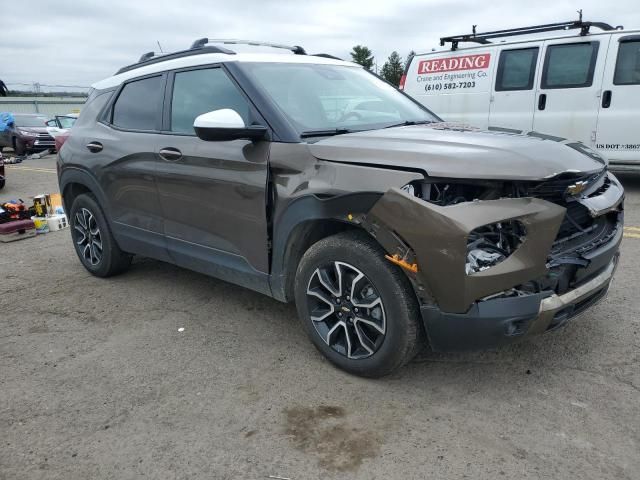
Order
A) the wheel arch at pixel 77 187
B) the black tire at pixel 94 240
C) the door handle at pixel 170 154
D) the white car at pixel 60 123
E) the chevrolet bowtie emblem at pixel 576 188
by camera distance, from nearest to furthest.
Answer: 1. the chevrolet bowtie emblem at pixel 576 188
2. the door handle at pixel 170 154
3. the wheel arch at pixel 77 187
4. the black tire at pixel 94 240
5. the white car at pixel 60 123

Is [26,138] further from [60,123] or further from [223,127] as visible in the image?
[223,127]

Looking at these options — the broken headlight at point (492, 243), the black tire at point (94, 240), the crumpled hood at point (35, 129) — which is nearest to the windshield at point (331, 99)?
the broken headlight at point (492, 243)

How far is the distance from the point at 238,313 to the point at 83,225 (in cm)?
195

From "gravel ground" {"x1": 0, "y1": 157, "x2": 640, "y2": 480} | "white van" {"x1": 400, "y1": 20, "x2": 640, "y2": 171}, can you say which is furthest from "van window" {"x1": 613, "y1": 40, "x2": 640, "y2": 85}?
"gravel ground" {"x1": 0, "y1": 157, "x2": 640, "y2": 480}

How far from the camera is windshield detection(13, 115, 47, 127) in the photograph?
65.3 ft

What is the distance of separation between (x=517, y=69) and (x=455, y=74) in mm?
1001

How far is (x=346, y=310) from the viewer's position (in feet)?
9.77

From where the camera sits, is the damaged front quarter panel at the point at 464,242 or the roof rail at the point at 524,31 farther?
the roof rail at the point at 524,31

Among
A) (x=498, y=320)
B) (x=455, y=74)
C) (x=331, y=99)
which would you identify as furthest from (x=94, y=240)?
(x=455, y=74)

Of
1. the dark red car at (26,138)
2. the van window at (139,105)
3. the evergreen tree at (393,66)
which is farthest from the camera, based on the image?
the evergreen tree at (393,66)

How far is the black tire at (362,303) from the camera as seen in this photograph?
8.91 feet

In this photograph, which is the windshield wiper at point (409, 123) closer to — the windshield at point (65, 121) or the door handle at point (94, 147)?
the door handle at point (94, 147)

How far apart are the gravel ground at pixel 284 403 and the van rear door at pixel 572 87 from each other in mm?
4509

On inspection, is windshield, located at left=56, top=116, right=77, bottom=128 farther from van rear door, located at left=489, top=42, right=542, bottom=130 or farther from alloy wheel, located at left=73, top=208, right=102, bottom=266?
alloy wheel, located at left=73, top=208, right=102, bottom=266
